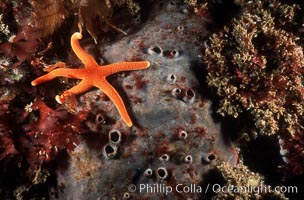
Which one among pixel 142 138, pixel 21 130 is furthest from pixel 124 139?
pixel 21 130

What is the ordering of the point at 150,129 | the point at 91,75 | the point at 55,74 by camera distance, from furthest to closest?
the point at 150,129 → the point at 91,75 → the point at 55,74

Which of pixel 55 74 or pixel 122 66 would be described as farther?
pixel 122 66

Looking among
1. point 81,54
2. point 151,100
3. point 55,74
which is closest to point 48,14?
point 81,54

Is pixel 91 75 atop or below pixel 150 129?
atop

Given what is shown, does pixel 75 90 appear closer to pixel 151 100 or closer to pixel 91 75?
pixel 91 75

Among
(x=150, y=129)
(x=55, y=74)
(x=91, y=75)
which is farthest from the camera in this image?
(x=150, y=129)

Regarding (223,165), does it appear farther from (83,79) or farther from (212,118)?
(83,79)

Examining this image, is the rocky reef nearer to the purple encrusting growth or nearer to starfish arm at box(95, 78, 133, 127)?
the purple encrusting growth
